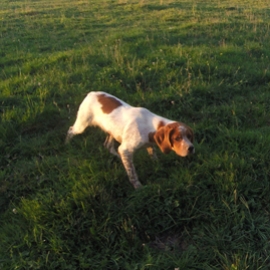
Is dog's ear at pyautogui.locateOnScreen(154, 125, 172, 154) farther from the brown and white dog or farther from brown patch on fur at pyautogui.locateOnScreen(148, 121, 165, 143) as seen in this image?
brown patch on fur at pyautogui.locateOnScreen(148, 121, 165, 143)

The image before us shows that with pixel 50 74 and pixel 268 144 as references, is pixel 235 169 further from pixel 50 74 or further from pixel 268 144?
pixel 50 74

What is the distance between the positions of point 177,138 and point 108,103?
1207mm

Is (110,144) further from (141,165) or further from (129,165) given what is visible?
(129,165)

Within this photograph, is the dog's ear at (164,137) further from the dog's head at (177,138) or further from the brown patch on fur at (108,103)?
the brown patch on fur at (108,103)

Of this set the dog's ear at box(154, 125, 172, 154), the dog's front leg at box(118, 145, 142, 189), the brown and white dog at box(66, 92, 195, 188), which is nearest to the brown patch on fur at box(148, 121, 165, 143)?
the brown and white dog at box(66, 92, 195, 188)

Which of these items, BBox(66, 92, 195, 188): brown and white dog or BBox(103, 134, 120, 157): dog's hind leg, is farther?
BBox(103, 134, 120, 157): dog's hind leg

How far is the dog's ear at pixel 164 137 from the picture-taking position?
3.66m

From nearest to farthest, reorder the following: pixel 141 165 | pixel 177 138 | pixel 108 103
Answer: pixel 177 138 < pixel 141 165 < pixel 108 103

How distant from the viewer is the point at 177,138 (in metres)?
3.64

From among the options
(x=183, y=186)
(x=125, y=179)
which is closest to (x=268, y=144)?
(x=183, y=186)

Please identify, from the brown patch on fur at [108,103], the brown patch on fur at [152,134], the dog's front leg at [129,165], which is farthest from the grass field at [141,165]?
the brown patch on fur at [108,103]

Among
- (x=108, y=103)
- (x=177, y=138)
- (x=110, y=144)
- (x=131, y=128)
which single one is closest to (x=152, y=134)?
(x=131, y=128)

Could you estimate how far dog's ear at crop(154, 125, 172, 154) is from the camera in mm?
3664

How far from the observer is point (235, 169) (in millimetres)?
3945
